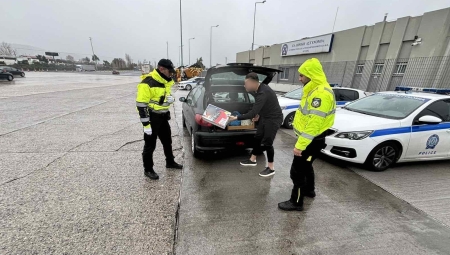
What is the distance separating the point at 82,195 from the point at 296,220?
2.83 metres

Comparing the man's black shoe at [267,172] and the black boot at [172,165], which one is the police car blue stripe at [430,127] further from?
the black boot at [172,165]

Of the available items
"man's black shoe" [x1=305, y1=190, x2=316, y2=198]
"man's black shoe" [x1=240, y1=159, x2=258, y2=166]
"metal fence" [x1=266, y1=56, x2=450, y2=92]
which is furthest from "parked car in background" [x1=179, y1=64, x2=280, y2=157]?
"metal fence" [x1=266, y1=56, x2=450, y2=92]

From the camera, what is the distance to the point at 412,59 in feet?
35.1

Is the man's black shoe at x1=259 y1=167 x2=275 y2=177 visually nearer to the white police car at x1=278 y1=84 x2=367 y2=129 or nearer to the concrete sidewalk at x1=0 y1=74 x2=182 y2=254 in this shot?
the concrete sidewalk at x1=0 y1=74 x2=182 y2=254

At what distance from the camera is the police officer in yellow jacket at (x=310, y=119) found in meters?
2.23

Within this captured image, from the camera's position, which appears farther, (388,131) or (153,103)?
(388,131)

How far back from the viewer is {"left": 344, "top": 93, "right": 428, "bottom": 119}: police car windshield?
12.8 feet

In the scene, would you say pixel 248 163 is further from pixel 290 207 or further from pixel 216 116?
pixel 290 207

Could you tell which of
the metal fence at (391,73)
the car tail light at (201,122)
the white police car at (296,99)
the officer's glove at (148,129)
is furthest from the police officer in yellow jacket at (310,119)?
the metal fence at (391,73)

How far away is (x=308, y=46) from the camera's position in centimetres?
1747

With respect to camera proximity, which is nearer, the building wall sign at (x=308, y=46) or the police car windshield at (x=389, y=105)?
the police car windshield at (x=389, y=105)

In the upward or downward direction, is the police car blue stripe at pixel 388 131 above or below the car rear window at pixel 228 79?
below

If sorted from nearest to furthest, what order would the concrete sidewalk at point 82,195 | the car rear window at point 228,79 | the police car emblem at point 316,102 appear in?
the concrete sidewalk at point 82,195 < the police car emblem at point 316,102 < the car rear window at point 228,79

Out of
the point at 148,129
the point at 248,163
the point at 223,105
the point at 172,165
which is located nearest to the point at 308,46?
the point at 223,105
